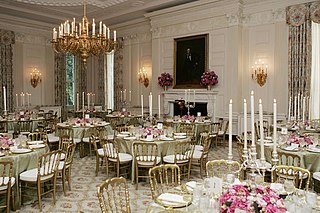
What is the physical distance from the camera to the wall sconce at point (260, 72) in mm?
10266

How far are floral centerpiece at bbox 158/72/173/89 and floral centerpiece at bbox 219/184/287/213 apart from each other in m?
10.3

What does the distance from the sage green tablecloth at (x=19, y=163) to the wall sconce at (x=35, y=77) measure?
10238 millimetres

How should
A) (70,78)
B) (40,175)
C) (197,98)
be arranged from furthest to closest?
(70,78) → (197,98) → (40,175)

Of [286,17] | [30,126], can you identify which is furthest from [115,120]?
[286,17]

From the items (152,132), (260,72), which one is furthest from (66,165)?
(260,72)

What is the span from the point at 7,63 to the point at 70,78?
3.72 metres

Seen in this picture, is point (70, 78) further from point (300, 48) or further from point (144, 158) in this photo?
point (144, 158)

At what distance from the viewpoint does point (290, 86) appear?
9.68m

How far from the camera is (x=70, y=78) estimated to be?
16.5 m

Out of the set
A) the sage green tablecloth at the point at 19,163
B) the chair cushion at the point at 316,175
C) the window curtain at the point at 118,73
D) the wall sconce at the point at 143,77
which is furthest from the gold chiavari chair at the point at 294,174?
the window curtain at the point at 118,73

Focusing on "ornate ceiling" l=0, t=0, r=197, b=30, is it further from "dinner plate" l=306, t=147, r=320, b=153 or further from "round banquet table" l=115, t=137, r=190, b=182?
"dinner plate" l=306, t=147, r=320, b=153

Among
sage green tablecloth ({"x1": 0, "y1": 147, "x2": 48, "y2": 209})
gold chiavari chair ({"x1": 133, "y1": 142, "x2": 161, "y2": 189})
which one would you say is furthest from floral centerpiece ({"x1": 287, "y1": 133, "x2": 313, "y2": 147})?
sage green tablecloth ({"x1": 0, "y1": 147, "x2": 48, "y2": 209})

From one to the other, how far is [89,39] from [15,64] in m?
7.93

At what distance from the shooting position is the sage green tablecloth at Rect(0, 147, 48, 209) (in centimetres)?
461
